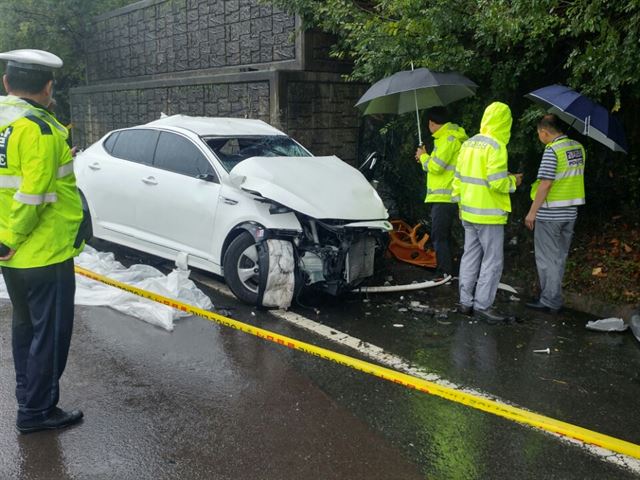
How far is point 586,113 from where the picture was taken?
17.8 ft

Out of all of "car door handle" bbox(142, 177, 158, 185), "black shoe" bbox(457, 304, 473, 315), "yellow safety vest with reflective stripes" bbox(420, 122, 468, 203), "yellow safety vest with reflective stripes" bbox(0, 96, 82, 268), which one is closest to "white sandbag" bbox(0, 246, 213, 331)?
"car door handle" bbox(142, 177, 158, 185)

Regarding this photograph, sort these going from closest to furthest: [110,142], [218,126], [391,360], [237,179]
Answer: [391,360] → [237,179] → [218,126] → [110,142]

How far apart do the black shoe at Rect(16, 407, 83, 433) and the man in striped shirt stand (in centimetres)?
422

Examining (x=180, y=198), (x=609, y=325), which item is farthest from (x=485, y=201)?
(x=180, y=198)

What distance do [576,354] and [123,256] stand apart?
535 cm

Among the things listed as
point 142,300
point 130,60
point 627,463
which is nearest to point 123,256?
point 142,300

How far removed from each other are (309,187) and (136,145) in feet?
8.09

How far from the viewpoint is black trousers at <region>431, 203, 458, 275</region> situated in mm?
6797

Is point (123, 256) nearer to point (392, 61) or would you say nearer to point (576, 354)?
point (392, 61)

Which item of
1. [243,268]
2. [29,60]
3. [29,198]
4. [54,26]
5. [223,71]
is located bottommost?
[243,268]

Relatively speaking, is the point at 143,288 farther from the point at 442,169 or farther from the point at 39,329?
the point at 442,169

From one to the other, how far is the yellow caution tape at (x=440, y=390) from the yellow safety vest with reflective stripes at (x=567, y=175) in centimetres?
257

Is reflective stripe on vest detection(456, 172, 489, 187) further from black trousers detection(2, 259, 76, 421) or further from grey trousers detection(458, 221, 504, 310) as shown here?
black trousers detection(2, 259, 76, 421)

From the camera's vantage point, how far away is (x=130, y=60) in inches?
570
